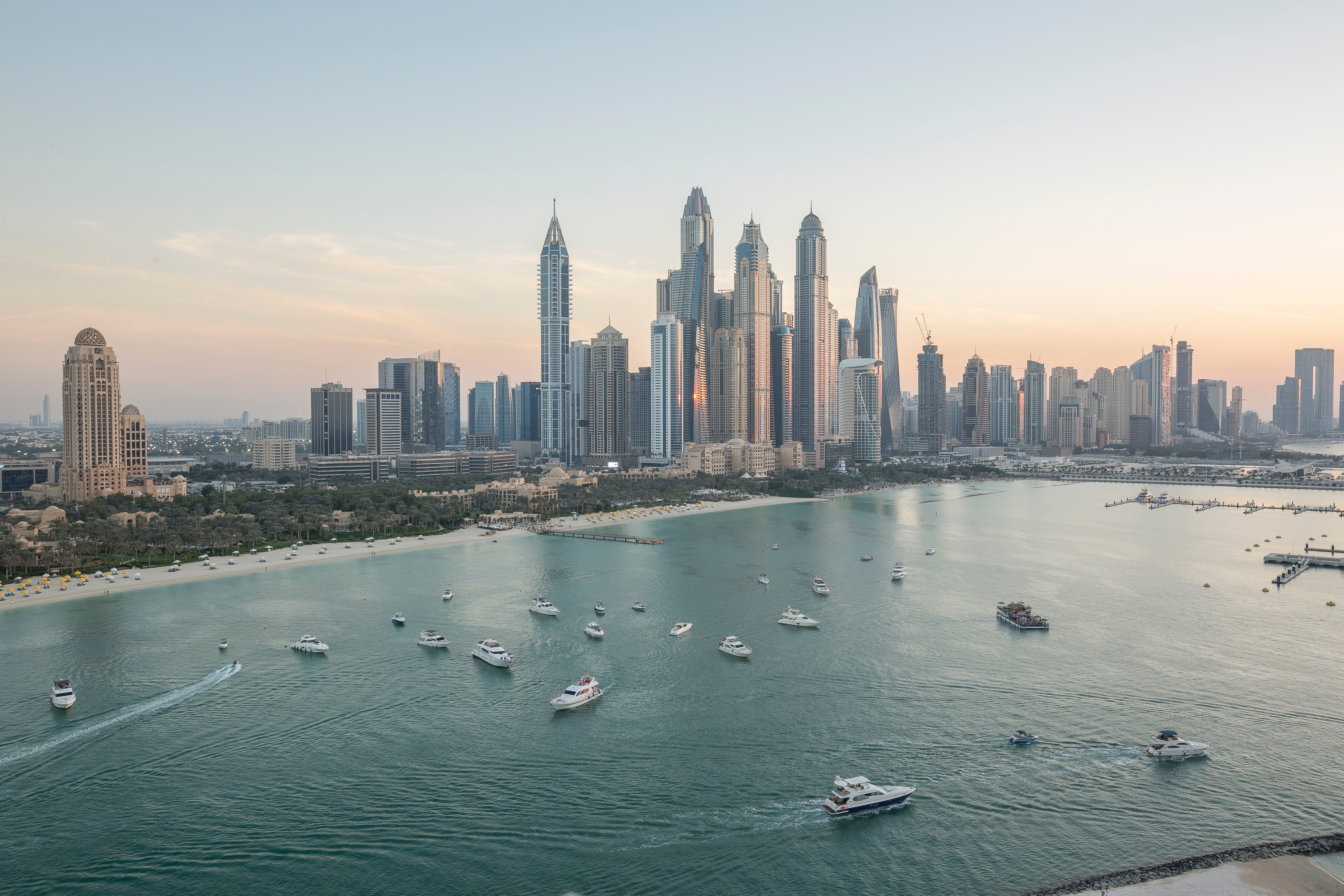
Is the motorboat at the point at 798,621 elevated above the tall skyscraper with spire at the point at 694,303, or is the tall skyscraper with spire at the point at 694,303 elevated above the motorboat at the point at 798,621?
the tall skyscraper with spire at the point at 694,303

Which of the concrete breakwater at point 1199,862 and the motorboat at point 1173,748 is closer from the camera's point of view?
the concrete breakwater at point 1199,862

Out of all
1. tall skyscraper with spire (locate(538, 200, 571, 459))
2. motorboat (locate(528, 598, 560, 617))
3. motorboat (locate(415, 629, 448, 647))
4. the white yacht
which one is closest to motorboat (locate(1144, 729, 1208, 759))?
the white yacht

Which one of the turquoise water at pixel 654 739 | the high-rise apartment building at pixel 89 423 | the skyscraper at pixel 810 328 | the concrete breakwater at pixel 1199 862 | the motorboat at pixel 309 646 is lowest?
the concrete breakwater at pixel 1199 862

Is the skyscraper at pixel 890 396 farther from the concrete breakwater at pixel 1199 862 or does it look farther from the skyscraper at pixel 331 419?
the concrete breakwater at pixel 1199 862

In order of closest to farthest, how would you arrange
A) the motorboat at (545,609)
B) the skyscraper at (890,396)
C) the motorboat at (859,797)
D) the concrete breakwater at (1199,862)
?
the concrete breakwater at (1199,862) < the motorboat at (859,797) < the motorboat at (545,609) < the skyscraper at (890,396)

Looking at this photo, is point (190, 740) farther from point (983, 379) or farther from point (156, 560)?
point (983, 379)

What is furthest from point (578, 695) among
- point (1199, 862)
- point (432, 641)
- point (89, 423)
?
point (89, 423)

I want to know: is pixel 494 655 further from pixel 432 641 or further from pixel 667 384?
pixel 667 384

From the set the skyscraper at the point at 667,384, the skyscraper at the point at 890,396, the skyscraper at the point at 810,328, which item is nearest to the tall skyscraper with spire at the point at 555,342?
the skyscraper at the point at 667,384
